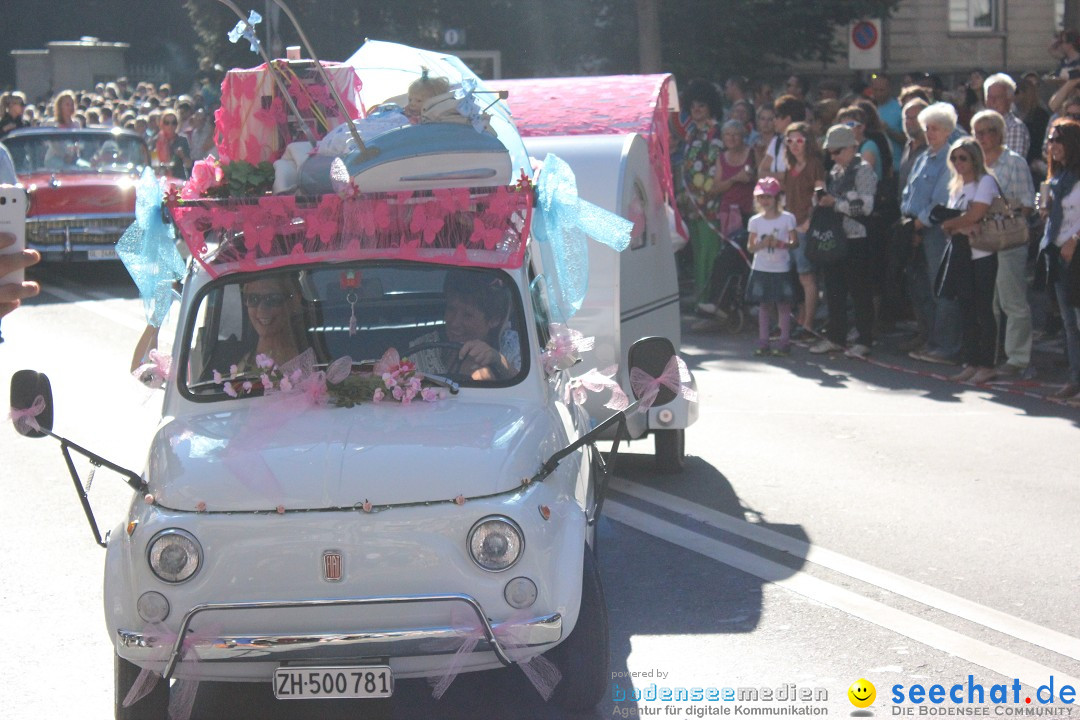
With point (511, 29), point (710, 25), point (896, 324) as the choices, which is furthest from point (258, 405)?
point (511, 29)

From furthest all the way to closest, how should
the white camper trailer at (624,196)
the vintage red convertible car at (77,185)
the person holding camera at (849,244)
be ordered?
the vintage red convertible car at (77,185) < the person holding camera at (849,244) < the white camper trailer at (624,196)

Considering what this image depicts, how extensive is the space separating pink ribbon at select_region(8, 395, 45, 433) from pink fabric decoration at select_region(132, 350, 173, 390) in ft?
2.56

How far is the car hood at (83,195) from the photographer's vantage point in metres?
18.6

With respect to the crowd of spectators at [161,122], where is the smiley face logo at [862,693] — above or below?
A: below

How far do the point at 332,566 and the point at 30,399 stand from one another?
139cm

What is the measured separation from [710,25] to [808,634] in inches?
909

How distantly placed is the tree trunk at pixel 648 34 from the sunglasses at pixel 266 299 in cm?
1698

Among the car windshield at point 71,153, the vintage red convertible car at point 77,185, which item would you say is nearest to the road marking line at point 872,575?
the vintage red convertible car at point 77,185

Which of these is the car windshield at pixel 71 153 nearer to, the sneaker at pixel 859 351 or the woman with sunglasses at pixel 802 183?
the woman with sunglasses at pixel 802 183

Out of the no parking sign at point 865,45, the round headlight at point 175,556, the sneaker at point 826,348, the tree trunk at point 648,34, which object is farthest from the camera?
the tree trunk at point 648,34

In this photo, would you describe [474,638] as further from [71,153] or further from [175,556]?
[71,153]

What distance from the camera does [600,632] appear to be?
5145 mm

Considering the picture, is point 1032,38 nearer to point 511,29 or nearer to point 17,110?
point 511,29

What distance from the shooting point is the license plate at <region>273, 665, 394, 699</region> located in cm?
467
